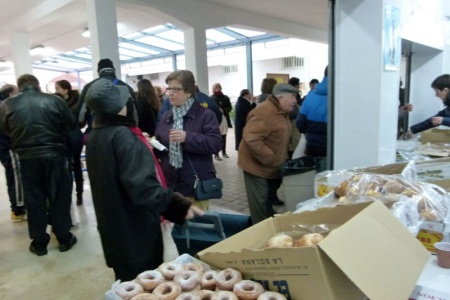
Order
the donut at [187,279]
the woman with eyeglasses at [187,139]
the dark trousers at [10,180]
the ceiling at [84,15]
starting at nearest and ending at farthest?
the donut at [187,279], the woman with eyeglasses at [187,139], the dark trousers at [10,180], the ceiling at [84,15]

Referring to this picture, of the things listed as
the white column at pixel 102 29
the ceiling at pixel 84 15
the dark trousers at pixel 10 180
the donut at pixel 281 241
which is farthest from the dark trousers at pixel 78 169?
the donut at pixel 281 241

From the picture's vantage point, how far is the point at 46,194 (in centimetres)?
298

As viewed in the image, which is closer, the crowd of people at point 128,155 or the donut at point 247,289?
the donut at point 247,289

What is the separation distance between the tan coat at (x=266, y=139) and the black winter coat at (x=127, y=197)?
4.04 feet

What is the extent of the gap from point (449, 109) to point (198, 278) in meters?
3.35

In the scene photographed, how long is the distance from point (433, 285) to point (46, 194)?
284 centimetres

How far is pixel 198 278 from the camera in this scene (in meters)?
1.00

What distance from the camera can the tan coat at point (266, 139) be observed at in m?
2.67

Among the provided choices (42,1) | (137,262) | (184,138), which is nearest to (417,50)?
(184,138)

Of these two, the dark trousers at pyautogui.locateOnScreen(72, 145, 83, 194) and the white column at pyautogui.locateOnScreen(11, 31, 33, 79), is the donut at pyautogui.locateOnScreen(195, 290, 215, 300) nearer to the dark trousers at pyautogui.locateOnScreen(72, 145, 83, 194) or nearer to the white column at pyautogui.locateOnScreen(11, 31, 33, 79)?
the dark trousers at pyautogui.locateOnScreen(72, 145, 83, 194)

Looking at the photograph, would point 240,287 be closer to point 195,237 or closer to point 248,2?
point 195,237

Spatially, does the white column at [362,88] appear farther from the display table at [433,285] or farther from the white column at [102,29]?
the white column at [102,29]

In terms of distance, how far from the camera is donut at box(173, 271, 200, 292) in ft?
3.16

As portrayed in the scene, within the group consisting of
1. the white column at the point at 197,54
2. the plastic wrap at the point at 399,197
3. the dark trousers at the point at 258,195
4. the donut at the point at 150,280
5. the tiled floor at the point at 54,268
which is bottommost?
the tiled floor at the point at 54,268
